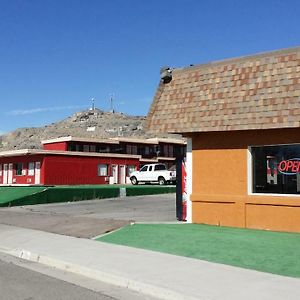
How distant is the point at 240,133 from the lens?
573 inches

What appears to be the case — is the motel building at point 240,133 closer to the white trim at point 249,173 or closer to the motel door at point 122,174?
the white trim at point 249,173

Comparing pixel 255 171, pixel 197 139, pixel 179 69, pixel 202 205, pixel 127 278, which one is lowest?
pixel 127 278

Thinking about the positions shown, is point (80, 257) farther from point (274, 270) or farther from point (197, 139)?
point (197, 139)

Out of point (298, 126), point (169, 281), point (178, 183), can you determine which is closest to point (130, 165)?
point (178, 183)

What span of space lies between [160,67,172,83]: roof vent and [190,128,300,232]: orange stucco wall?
6.83ft

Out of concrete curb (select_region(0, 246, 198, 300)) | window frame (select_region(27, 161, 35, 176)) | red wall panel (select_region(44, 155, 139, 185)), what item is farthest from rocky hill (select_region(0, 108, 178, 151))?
concrete curb (select_region(0, 246, 198, 300))

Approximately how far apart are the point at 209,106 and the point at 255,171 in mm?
2281

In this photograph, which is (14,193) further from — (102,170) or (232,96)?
(102,170)

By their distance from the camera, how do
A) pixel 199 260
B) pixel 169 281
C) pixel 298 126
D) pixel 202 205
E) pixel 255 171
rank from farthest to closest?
pixel 202 205 < pixel 255 171 < pixel 298 126 < pixel 199 260 < pixel 169 281

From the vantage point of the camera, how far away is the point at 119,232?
14773 mm

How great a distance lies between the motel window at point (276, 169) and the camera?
13.6 meters

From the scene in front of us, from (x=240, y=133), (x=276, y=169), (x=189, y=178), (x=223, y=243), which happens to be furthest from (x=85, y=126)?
(x=223, y=243)

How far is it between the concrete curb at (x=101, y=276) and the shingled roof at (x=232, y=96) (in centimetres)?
565

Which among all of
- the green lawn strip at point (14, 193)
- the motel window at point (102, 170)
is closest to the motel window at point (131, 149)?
the motel window at point (102, 170)
